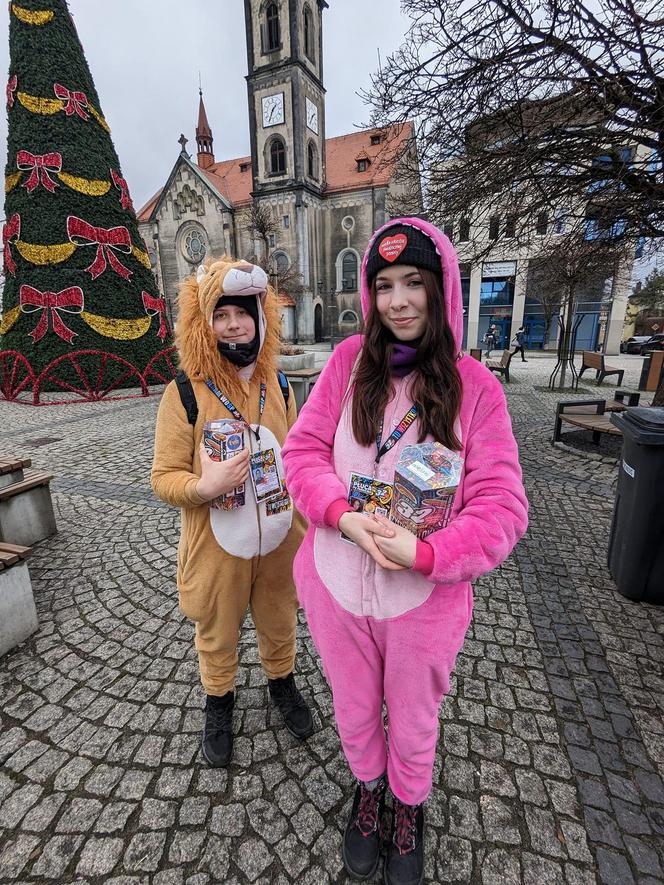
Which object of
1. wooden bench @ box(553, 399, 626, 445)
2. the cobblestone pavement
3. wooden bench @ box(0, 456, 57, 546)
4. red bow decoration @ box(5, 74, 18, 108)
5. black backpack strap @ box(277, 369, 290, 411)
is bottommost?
the cobblestone pavement

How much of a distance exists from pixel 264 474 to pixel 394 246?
0.98 m

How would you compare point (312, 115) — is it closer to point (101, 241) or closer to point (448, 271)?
point (101, 241)

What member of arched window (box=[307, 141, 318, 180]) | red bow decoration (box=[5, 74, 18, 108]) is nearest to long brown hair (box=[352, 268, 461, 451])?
red bow decoration (box=[5, 74, 18, 108])

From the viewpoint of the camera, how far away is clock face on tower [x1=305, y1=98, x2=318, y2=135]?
102ft

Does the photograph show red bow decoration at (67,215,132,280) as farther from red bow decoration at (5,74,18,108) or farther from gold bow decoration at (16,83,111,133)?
red bow decoration at (5,74,18,108)

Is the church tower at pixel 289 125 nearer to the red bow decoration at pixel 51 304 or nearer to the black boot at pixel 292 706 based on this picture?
the red bow decoration at pixel 51 304

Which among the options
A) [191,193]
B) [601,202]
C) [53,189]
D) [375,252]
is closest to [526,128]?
[601,202]

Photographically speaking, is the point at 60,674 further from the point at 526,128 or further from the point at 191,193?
the point at 191,193

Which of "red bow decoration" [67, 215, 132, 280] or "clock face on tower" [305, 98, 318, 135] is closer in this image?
"red bow decoration" [67, 215, 132, 280]

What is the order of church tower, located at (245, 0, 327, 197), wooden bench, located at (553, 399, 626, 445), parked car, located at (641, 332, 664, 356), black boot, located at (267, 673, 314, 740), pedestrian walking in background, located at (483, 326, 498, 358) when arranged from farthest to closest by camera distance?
church tower, located at (245, 0, 327, 197) → pedestrian walking in background, located at (483, 326, 498, 358) → parked car, located at (641, 332, 664, 356) → wooden bench, located at (553, 399, 626, 445) → black boot, located at (267, 673, 314, 740)

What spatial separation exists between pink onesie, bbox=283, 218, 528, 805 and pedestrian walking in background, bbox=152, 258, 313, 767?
327mm

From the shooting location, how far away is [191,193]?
34750 mm

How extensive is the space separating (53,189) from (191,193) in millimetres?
28354

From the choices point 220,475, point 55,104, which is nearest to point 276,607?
point 220,475
